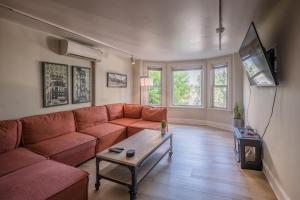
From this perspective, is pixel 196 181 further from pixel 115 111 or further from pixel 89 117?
pixel 115 111

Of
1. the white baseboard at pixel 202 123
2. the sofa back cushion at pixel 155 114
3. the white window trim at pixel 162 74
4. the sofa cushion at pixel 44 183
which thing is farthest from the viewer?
the white window trim at pixel 162 74

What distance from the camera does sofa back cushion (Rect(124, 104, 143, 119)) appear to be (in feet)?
15.0

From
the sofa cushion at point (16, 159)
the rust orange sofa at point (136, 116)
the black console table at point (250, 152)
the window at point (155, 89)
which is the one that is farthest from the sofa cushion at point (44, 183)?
the window at point (155, 89)

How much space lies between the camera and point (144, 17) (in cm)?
232

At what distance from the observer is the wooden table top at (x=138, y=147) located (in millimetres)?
2035

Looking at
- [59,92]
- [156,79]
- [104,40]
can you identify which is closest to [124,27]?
[104,40]

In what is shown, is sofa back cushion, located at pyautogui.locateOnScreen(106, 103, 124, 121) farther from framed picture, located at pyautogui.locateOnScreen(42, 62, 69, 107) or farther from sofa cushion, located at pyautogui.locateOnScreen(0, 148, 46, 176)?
sofa cushion, located at pyautogui.locateOnScreen(0, 148, 46, 176)

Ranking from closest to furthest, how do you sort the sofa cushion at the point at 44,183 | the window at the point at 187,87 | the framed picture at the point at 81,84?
the sofa cushion at the point at 44,183, the framed picture at the point at 81,84, the window at the point at 187,87

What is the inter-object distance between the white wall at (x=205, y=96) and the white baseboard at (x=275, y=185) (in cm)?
249

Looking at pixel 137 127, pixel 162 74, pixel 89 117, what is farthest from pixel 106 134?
pixel 162 74

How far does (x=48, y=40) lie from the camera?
9.95 ft

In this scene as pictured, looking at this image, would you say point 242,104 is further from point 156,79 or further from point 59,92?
point 59,92

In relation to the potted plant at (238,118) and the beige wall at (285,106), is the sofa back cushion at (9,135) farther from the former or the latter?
the potted plant at (238,118)

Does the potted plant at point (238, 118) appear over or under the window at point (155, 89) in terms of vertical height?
under
